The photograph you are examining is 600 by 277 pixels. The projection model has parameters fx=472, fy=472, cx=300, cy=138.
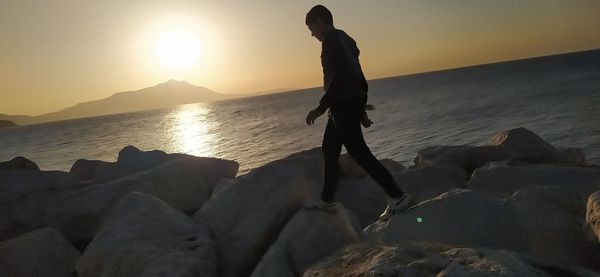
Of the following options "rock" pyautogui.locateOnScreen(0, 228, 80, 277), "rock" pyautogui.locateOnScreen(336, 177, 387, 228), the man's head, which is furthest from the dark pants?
"rock" pyautogui.locateOnScreen(0, 228, 80, 277)

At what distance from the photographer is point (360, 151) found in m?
4.54

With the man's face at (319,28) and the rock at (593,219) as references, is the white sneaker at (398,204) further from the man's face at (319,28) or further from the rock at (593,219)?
the man's face at (319,28)

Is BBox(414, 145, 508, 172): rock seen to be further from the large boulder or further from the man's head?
the man's head

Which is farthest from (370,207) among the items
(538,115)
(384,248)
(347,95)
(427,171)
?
(538,115)

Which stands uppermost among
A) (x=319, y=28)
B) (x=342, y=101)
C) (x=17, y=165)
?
(x=319, y=28)

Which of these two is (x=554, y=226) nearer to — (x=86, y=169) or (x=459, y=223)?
(x=459, y=223)

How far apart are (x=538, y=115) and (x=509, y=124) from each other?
4.30 meters

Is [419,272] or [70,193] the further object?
[70,193]

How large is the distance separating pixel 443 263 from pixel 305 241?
1.78 m

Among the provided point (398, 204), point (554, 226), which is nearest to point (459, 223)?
point (398, 204)

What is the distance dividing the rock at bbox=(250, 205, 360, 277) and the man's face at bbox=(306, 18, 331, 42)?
1.72 metres

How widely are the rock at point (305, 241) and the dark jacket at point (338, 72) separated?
42.5 inches

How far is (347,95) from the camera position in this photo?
4.44 meters

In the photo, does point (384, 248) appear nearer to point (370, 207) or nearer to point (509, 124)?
point (370, 207)
